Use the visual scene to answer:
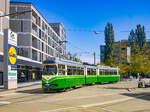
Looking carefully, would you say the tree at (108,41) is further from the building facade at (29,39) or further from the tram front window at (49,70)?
the tram front window at (49,70)

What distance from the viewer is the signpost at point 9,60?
2092 centimetres

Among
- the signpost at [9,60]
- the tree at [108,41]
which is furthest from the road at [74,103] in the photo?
the tree at [108,41]

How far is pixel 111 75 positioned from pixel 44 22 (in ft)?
87.9

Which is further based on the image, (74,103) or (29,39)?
(29,39)

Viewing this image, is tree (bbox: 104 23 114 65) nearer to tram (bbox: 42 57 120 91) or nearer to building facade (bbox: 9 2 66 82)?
building facade (bbox: 9 2 66 82)

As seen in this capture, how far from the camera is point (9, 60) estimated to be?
21219mm

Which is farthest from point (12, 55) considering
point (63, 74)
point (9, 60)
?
point (63, 74)

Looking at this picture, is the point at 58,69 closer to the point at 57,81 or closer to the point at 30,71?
the point at 57,81

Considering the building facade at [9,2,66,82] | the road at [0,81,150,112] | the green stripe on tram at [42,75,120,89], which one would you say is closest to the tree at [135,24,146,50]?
the building facade at [9,2,66,82]

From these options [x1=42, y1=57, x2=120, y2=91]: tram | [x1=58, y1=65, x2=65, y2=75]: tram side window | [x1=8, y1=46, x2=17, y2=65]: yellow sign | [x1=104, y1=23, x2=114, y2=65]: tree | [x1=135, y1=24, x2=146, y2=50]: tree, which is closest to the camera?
[x1=42, y1=57, x2=120, y2=91]: tram

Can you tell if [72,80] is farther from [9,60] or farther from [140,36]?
[140,36]

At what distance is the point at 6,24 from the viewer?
30062 millimetres

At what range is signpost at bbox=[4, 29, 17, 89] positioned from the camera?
68.6 feet

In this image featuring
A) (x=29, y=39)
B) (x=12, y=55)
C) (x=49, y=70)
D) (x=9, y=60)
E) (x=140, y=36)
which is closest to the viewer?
Result: (x=49, y=70)
